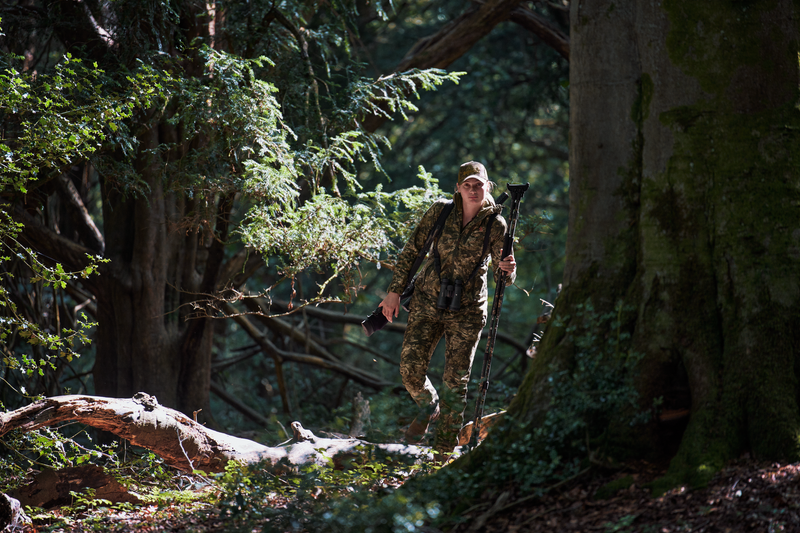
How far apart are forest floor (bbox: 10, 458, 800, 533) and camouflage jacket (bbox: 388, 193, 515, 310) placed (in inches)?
77.7

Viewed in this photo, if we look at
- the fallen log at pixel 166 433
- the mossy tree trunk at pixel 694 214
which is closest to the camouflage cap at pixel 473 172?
the mossy tree trunk at pixel 694 214

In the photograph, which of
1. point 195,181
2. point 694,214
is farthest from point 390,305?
point 694,214

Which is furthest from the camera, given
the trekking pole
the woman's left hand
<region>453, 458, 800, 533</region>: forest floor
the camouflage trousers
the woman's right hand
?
the woman's right hand

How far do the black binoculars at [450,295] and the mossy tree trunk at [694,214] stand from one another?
112 cm

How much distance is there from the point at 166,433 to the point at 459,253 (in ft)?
8.28

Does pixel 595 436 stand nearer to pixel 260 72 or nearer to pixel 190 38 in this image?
pixel 260 72

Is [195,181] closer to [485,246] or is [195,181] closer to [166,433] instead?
[166,433]

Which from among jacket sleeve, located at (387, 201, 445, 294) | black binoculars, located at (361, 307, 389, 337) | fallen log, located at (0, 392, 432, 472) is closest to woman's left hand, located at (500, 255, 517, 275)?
jacket sleeve, located at (387, 201, 445, 294)

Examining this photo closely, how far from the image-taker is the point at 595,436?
334cm

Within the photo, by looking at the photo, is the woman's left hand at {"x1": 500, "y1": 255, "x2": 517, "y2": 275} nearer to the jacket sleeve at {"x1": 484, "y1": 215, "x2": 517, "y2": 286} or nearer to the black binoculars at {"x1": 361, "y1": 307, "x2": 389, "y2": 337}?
the jacket sleeve at {"x1": 484, "y1": 215, "x2": 517, "y2": 286}

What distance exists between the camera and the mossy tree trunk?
3143 millimetres

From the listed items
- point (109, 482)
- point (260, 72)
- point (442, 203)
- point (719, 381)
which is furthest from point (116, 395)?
point (719, 381)

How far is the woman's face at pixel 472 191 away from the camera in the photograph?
15.8ft

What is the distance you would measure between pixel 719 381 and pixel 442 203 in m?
2.49
